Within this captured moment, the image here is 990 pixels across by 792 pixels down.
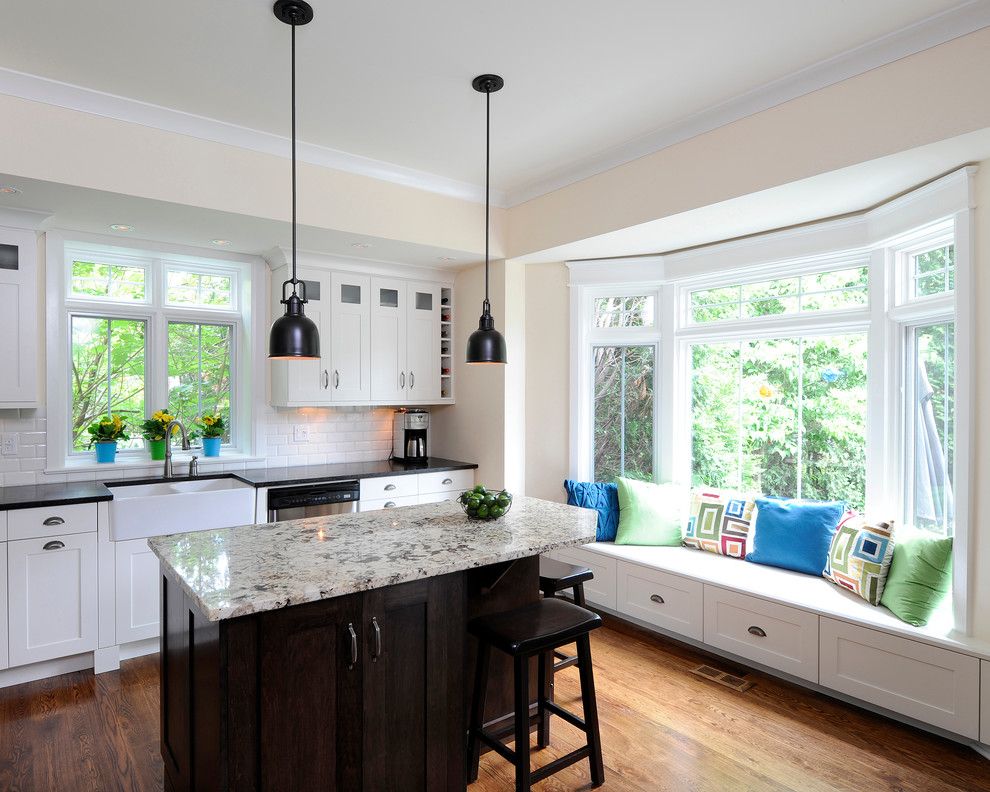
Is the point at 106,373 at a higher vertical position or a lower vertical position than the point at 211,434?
higher

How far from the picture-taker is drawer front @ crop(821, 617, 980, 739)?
2621 mm

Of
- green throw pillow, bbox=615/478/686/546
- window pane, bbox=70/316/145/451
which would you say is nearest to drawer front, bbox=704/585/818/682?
green throw pillow, bbox=615/478/686/546

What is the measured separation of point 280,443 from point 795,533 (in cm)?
348

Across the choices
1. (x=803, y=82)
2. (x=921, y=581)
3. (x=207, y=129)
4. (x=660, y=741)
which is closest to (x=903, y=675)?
(x=921, y=581)

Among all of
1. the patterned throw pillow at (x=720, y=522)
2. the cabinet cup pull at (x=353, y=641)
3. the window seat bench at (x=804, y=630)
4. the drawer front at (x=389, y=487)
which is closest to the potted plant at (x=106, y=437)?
the drawer front at (x=389, y=487)

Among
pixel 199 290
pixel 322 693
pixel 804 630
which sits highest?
pixel 199 290

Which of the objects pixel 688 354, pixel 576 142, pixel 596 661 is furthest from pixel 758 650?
pixel 576 142

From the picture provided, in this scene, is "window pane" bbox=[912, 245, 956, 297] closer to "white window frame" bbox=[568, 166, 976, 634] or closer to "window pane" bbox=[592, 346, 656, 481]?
"white window frame" bbox=[568, 166, 976, 634]

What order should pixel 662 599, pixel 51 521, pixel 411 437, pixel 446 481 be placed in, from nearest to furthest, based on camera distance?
pixel 51 521 → pixel 662 599 → pixel 446 481 → pixel 411 437

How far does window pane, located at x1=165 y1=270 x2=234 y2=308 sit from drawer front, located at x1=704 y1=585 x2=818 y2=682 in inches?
148

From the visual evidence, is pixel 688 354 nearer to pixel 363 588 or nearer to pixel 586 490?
pixel 586 490

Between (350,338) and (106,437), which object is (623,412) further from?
(106,437)

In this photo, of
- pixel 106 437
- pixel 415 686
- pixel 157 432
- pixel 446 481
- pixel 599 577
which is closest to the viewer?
pixel 415 686

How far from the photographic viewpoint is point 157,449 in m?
4.11
